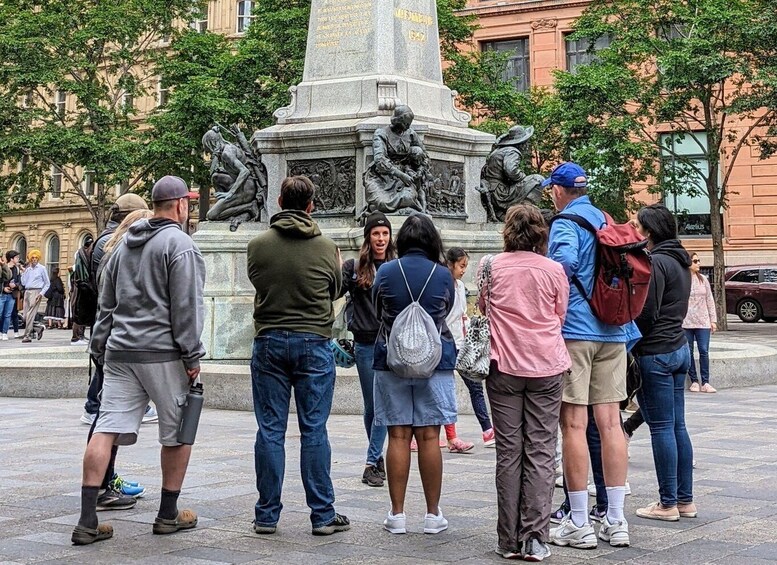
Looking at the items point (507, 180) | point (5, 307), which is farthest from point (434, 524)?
point (5, 307)

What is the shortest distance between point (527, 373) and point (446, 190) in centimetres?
993

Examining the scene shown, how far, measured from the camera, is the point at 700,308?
13.5m

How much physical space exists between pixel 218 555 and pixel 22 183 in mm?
37406

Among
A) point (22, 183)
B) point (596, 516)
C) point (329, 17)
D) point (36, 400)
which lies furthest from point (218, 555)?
point (22, 183)

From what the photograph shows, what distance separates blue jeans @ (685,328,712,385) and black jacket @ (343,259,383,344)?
6.51 meters

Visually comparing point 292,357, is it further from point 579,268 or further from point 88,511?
point 579,268

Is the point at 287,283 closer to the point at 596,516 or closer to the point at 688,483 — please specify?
the point at 596,516

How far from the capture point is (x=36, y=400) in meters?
13.0

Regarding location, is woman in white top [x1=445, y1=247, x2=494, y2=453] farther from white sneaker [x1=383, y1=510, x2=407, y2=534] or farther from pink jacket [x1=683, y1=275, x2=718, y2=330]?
pink jacket [x1=683, y1=275, x2=718, y2=330]

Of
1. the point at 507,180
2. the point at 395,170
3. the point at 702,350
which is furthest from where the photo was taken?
the point at 507,180

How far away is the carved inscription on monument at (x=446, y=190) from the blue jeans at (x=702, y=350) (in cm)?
377

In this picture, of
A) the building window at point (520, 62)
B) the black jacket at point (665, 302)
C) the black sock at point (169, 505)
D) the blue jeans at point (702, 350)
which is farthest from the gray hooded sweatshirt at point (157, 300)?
the building window at point (520, 62)

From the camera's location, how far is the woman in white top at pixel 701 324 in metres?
13.2

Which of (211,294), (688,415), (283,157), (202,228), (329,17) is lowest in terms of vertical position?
(688,415)
